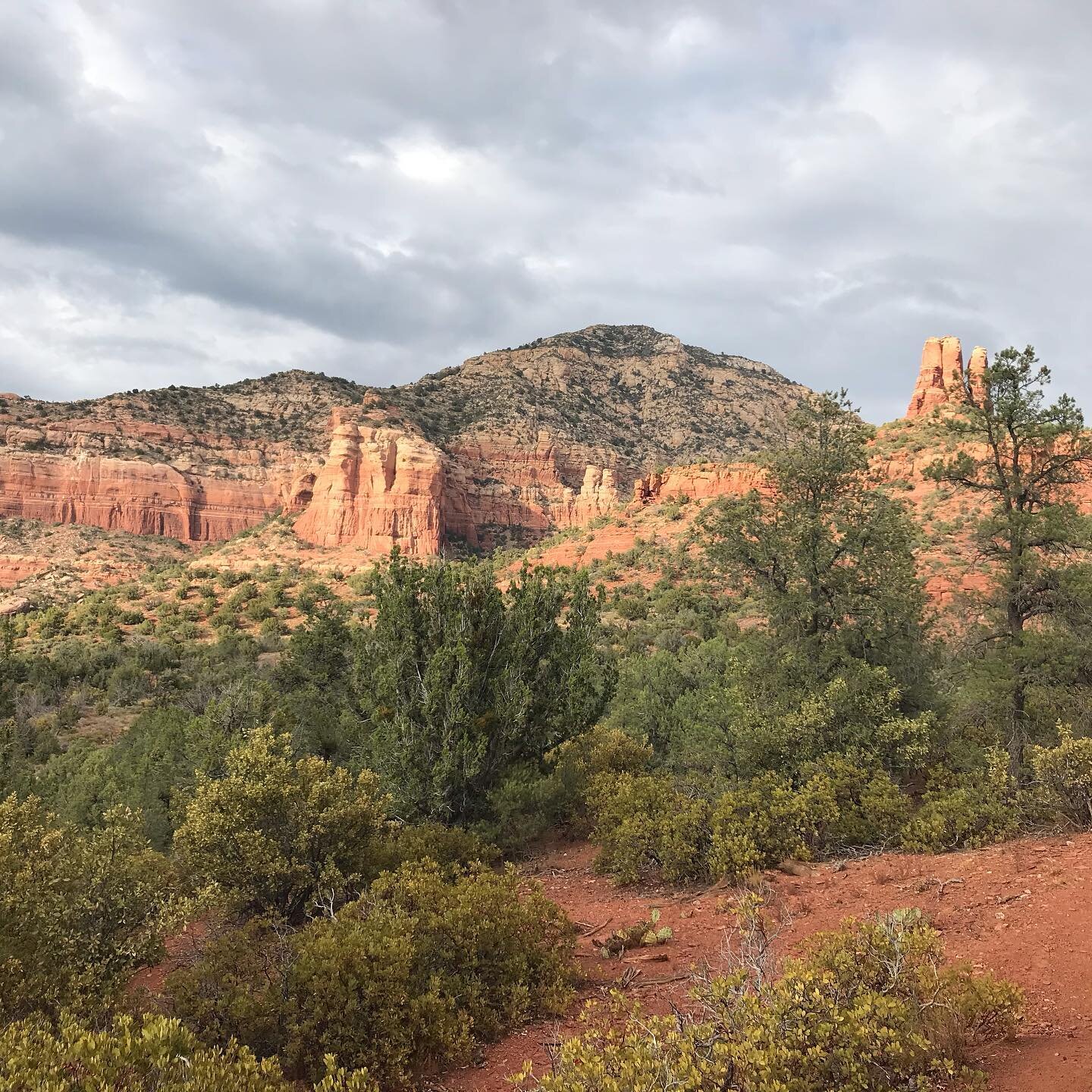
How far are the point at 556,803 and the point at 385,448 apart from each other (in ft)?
222

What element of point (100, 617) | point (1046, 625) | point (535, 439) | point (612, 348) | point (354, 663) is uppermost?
point (612, 348)

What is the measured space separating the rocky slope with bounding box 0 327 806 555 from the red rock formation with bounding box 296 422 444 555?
0.60 feet

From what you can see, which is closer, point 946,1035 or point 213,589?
point 946,1035

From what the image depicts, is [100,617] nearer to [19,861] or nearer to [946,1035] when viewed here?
[19,861]

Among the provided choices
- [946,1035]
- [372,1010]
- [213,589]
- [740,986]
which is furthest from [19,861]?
[213,589]

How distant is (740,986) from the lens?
4.81 metres

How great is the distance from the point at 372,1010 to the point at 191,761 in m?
11.6

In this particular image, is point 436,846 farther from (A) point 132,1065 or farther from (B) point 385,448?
(B) point 385,448

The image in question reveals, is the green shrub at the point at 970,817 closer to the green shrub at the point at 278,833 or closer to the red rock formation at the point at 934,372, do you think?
the green shrub at the point at 278,833

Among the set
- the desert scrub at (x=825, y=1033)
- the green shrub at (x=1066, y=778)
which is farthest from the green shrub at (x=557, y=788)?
the desert scrub at (x=825, y=1033)

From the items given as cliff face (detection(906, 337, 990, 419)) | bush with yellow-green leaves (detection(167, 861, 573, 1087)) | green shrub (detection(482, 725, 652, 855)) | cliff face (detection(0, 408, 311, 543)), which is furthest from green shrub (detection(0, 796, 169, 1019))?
cliff face (detection(0, 408, 311, 543))

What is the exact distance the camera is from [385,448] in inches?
2995

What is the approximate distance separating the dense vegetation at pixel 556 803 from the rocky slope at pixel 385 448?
157 feet

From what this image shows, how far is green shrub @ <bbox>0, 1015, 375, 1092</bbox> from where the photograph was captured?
3.46 m
